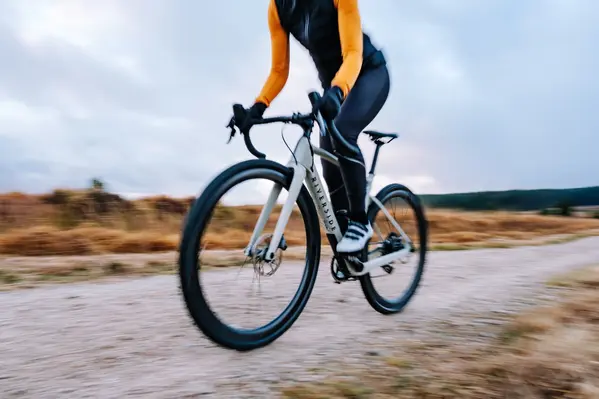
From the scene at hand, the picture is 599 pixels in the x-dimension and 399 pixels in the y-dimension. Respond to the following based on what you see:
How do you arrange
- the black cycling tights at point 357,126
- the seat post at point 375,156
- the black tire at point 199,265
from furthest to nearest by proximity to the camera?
the seat post at point 375,156 < the black cycling tights at point 357,126 < the black tire at point 199,265

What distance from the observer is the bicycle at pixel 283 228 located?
8.76 feet

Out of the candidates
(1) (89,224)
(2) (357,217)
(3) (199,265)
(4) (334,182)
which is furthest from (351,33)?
(1) (89,224)

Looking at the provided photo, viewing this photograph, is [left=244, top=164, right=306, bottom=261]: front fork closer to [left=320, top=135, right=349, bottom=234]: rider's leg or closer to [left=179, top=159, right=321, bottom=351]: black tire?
[left=179, top=159, right=321, bottom=351]: black tire

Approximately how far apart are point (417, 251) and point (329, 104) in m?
2.06

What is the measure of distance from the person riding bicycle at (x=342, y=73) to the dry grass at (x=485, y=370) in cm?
97

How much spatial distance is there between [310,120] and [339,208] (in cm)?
100

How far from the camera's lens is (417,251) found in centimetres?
467

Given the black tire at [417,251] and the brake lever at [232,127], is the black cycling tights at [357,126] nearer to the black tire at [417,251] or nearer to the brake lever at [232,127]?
the black tire at [417,251]

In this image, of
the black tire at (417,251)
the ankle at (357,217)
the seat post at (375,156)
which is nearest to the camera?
the ankle at (357,217)

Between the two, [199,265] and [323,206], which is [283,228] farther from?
[199,265]

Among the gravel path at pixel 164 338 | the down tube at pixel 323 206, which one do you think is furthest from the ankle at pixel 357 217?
the gravel path at pixel 164 338

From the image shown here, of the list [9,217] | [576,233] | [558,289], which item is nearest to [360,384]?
[558,289]

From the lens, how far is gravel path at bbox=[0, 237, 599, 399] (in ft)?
7.88

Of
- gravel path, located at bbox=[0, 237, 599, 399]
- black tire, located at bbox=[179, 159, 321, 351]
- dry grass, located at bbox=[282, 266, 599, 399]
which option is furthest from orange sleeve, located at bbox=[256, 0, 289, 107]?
dry grass, located at bbox=[282, 266, 599, 399]
